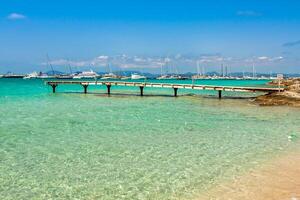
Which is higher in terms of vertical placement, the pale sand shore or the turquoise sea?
the turquoise sea

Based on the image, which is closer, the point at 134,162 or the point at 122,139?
the point at 134,162

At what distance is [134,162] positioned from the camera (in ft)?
40.5

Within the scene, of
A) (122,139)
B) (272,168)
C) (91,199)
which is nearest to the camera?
(91,199)

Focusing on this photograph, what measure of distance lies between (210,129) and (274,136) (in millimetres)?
3429

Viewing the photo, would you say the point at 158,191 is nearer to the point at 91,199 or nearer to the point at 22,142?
the point at 91,199

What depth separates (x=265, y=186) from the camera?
973cm

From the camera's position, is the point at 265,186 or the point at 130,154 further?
the point at 130,154

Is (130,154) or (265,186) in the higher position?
(130,154)

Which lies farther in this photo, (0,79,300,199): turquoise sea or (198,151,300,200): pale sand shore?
(0,79,300,199): turquoise sea

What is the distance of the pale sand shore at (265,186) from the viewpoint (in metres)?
8.98

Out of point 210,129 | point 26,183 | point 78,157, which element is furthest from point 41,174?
point 210,129

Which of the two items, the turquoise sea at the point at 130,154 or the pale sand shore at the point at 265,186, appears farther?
the turquoise sea at the point at 130,154

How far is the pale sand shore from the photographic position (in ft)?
29.5

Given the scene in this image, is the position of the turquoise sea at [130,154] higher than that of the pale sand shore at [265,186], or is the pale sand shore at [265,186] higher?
the turquoise sea at [130,154]
